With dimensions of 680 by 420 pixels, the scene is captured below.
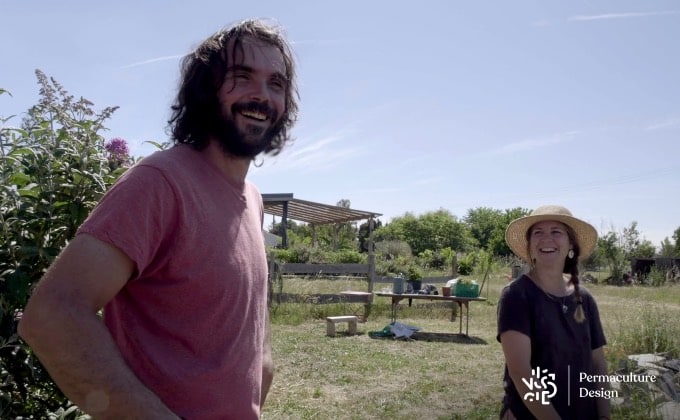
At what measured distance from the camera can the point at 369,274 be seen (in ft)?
43.6

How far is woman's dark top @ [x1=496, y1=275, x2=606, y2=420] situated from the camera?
267 centimetres

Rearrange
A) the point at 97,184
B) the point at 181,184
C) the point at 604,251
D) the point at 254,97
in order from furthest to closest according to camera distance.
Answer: the point at 604,251
the point at 97,184
the point at 254,97
the point at 181,184

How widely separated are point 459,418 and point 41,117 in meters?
4.35

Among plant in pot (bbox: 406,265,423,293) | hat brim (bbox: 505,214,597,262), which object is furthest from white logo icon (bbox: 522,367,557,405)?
plant in pot (bbox: 406,265,423,293)

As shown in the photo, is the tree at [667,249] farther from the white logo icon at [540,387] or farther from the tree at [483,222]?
the white logo icon at [540,387]

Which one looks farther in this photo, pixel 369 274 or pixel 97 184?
pixel 369 274

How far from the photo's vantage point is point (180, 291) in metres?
1.32

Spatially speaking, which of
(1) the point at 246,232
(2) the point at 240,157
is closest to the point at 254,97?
(2) the point at 240,157

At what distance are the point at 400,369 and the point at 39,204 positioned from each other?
5907 mm

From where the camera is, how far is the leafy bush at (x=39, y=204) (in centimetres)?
221

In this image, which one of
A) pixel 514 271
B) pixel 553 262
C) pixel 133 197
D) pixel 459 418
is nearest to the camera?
pixel 133 197

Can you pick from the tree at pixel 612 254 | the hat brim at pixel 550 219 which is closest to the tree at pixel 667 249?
the tree at pixel 612 254

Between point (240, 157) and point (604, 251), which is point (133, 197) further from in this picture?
point (604, 251)

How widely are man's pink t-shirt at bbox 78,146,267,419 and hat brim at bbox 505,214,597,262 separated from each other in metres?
2.10
